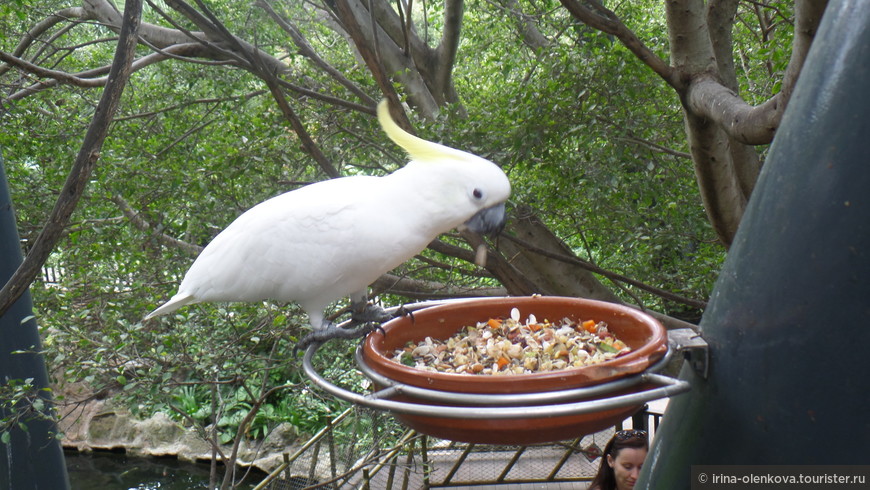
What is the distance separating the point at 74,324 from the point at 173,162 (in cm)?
79

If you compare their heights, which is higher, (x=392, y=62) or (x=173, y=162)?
(x=392, y=62)

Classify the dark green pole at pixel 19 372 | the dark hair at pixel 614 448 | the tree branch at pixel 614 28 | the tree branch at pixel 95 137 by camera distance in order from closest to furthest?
the tree branch at pixel 95 137 < the tree branch at pixel 614 28 < the dark hair at pixel 614 448 < the dark green pole at pixel 19 372

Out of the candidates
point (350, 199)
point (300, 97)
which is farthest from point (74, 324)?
point (350, 199)

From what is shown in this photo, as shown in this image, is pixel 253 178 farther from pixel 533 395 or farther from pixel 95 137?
pixel 533 395

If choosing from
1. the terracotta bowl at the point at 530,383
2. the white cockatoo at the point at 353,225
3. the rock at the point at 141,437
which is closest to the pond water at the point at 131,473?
the rock at the point at 141,437

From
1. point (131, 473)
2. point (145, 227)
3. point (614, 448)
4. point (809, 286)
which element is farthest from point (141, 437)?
point (809, 286)

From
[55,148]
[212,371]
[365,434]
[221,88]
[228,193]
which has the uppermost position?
[221,88]

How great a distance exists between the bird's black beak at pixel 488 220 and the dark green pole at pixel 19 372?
1.67 metres

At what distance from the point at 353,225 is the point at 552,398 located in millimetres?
704

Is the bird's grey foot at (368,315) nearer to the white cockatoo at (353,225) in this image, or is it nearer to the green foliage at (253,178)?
the white cockatoo at (353,225)

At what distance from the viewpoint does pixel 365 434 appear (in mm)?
3293

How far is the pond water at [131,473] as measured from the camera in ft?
16.2

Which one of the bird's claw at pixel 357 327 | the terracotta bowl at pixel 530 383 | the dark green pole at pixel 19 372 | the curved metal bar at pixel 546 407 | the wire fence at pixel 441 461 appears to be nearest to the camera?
the curved metal bar at pixel 546 407

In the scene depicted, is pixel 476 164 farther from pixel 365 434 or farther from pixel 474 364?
pixel 365 434
